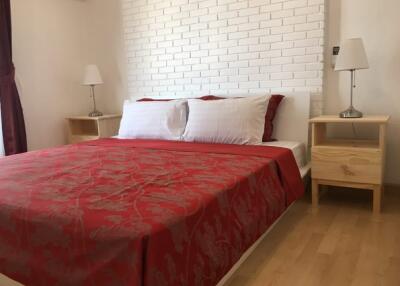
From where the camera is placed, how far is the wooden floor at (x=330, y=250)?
1651 millimetres

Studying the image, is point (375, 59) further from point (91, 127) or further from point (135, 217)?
point (91, 127)

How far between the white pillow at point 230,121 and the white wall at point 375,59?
0.72 meters

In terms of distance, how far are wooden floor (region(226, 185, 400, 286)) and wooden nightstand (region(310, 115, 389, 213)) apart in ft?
0.58

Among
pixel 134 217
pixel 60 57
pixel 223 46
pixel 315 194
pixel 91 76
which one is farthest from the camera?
pixel 60 57

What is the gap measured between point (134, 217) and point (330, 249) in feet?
4.23

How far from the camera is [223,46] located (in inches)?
122

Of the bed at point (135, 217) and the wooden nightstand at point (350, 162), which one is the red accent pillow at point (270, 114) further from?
the bed at point (135, 217)

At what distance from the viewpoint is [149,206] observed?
4.07ft

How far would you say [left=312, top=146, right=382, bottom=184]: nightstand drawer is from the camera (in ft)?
7.47

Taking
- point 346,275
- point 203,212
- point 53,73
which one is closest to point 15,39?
point 53,73

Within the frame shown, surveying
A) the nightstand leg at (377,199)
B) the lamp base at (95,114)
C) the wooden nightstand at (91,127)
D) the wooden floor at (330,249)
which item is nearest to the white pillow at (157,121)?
the wooden nightstand at (91,127)

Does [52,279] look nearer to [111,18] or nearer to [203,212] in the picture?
[203,212]

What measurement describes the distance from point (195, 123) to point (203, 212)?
1.48m

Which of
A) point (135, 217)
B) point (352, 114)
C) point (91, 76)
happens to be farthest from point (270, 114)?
point (91, 76)
